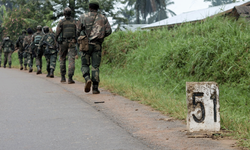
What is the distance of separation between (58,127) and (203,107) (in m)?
2.00

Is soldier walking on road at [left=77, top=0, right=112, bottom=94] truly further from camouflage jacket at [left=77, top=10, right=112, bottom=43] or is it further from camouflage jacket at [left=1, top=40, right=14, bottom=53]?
camouflage jacket at [left=1, top=40, right=14, bottom=53]

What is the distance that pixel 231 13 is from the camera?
14883 millimetres

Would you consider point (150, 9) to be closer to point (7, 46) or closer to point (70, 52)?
point (7, 46)

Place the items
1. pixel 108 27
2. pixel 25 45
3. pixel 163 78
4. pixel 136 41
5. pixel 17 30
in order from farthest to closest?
pixel 17 30, pixel 25 45, pixel 136 41, pixel 163 78, pixel 108 27

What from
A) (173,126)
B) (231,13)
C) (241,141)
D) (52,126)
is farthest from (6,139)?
(231,13)

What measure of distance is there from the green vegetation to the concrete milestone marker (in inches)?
12.0

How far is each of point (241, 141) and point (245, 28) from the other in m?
6.31

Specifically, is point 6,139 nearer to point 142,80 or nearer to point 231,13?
point 142,80

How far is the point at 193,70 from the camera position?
8562 millimetres

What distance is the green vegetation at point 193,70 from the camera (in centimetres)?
632

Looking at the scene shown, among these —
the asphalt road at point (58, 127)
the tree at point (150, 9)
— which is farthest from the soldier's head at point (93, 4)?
the tree at point (150, 9)

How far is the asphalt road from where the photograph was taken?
3789 millimetres

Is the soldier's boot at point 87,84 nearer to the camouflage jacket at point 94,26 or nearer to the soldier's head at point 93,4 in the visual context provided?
the camouflage jacket at point 94,26

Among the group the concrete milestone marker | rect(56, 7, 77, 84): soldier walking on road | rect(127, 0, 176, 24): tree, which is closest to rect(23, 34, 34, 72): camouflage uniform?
rect(56, 7, 77, 84): soldier walking on road
